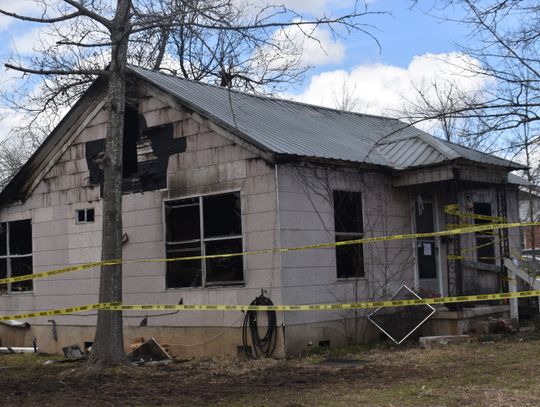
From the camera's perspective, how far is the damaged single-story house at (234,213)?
12.5 m

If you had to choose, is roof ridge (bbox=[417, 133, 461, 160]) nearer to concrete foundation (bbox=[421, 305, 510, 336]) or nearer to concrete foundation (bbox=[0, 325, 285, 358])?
concrete foundation (bbox=[421, 305, 510, 336])

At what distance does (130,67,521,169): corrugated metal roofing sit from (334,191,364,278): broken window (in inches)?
30.5

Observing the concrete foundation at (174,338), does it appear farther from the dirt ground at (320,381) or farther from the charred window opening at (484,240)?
the charred window opening at (484,240)

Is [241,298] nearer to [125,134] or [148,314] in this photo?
[148,314]

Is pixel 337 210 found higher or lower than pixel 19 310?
higher

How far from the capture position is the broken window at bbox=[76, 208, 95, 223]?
50.3 ft

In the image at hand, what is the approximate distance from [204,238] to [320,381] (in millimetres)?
4504

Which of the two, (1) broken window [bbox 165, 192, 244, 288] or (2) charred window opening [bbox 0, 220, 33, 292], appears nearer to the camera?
(1) broken window [bbox 165, 192, 244, 288]

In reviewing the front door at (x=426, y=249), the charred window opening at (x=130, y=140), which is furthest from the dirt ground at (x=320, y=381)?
the charred window opening at (x=130, y=140)

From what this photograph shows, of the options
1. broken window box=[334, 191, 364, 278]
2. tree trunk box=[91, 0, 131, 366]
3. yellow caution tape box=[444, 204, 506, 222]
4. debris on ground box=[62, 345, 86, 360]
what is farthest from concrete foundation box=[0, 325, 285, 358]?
yellow caution tape box=[444, 204, 506, 222]

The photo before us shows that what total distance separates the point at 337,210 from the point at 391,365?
3.66 m

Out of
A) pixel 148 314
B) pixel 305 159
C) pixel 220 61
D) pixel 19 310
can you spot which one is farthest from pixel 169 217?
pixel 19 310

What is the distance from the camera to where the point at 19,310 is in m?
16.7

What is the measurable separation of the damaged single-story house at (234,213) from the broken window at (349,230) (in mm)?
31
